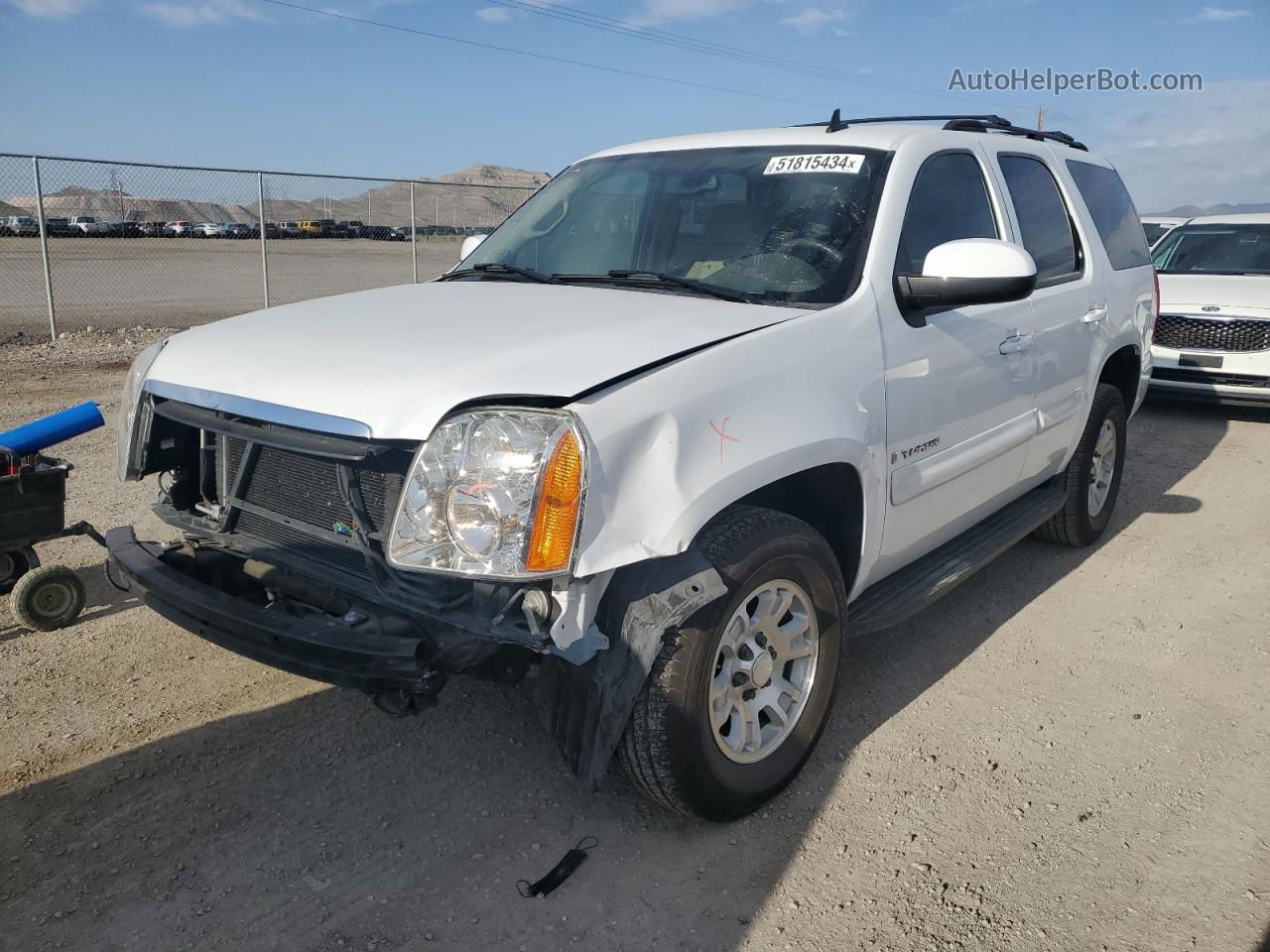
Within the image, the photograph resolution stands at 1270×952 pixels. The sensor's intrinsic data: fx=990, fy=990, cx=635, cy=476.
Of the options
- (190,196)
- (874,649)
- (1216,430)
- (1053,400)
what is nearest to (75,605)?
(874,649)

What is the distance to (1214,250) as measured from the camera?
10.3 metres

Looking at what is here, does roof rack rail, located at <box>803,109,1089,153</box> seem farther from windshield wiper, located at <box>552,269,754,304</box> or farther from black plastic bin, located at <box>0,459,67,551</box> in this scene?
black plastic bin, located at <box>0,459,67,551</box>

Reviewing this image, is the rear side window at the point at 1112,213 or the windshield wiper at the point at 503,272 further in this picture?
the rear side window at the point at 1112,213

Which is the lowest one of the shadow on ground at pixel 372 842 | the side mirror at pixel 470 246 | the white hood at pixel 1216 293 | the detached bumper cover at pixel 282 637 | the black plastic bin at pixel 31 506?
the shadow on ground at pixel 372 842

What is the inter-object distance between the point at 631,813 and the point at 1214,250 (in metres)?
10.1

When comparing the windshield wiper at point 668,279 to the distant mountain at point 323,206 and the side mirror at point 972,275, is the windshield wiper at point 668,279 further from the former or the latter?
the distant mountain at point 323,206

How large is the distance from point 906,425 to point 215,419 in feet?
7.03

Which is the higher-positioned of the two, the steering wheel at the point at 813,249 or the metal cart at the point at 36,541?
the steering wheel at the point at 813,249

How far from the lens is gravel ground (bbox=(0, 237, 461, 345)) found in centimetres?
1529

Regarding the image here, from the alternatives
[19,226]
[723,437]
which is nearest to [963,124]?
[723,437]

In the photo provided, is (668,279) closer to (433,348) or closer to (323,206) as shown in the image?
(433,348)

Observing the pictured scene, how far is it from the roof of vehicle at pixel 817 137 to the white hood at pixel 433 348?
0.94 meters

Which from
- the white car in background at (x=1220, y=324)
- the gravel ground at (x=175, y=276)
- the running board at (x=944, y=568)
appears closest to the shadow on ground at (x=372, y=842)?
the running board at (x=944, y=568)

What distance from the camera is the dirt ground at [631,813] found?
253cm
